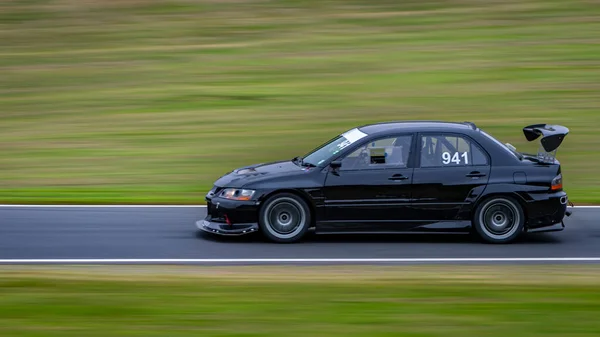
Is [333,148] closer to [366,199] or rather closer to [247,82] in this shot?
[366,199]

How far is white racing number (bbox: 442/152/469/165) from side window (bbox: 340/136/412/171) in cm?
46

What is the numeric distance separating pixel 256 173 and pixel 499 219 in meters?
3.04

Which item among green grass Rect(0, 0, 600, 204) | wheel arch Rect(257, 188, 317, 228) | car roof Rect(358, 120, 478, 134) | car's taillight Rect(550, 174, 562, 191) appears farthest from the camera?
green grass Rect(0, 0, 600, 204)

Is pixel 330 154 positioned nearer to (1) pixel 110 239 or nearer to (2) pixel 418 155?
(2) pixel 418 155

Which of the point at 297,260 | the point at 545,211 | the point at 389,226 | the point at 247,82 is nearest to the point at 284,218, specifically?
the point at 297,260

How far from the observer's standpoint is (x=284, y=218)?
1130 cm

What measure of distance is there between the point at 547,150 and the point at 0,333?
7370 mm

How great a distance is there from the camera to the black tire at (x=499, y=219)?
11266mm

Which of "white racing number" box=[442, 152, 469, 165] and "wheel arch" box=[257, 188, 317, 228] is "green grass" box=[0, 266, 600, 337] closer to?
"wheel arch" box=[257, 188, 317, 228]

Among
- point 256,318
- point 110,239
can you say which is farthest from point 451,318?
point 110,239

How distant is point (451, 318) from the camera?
7.13 meters

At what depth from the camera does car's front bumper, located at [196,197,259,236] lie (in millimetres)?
11234

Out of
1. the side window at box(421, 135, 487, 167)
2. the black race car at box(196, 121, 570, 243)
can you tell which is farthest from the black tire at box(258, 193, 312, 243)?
the side window at box(421, 135, 487, 167)

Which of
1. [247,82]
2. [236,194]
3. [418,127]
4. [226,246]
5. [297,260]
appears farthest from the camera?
[247,82]
